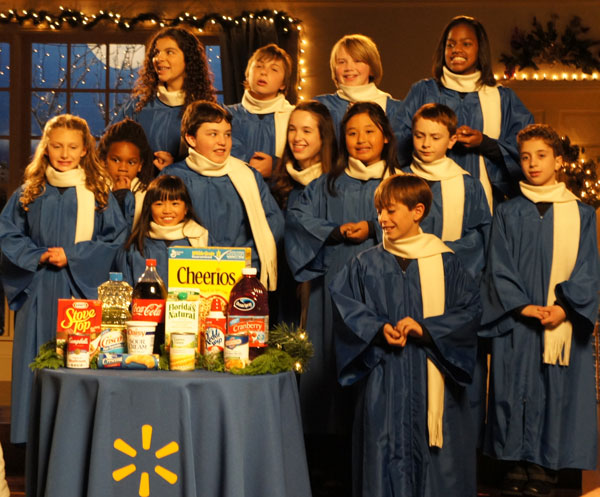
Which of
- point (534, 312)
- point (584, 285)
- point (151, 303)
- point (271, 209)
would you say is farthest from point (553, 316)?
point (151, 303)

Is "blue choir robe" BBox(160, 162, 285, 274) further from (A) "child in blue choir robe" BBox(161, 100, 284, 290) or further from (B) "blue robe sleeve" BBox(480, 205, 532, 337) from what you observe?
(B) "blue robe sleeve" BBox(480, 205, 532, 337)

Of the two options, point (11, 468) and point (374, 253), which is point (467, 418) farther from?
point (11, 468)

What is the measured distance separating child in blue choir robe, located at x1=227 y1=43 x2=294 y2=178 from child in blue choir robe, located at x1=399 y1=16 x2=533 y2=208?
69 cm

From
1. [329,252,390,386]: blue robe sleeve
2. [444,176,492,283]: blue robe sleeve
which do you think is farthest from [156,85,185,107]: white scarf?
[329,252,390,386]: blue robe sleeve

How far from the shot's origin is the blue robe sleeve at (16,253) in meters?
4.16

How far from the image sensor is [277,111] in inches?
190

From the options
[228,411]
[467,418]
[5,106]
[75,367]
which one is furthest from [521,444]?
[5,106]

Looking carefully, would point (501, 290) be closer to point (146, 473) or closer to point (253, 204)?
point (253, 204)

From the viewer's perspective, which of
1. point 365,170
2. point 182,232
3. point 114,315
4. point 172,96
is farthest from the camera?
point 172,96

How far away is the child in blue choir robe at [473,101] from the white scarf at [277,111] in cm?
65

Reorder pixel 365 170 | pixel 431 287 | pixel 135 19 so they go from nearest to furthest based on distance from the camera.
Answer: pixel 431 287
pixel 365 170
pixel 135 19

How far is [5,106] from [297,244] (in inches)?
191

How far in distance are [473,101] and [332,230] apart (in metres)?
1.15

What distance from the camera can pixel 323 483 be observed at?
3.99m
